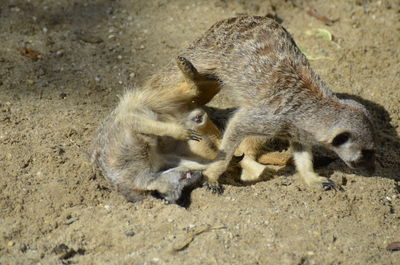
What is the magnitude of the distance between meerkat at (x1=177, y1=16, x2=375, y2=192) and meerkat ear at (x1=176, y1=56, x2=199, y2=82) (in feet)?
0.72

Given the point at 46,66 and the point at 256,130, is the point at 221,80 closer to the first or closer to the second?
the point at 256,130

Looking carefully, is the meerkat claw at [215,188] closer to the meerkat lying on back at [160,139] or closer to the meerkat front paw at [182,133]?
the meerkat lying on back at [160,139]

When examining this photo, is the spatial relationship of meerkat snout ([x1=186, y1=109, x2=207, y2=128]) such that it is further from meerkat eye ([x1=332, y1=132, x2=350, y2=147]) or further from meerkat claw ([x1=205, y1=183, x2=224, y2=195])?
meerkat eye ([x1=332, y1=132, x2=350, y2=147])

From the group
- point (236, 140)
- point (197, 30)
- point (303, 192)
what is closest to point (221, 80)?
point (236, 140)

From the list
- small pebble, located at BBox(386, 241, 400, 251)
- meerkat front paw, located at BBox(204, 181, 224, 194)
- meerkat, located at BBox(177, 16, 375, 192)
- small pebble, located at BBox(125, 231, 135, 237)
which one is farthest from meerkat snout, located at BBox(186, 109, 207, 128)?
small pebble, located at BBox(386, 241, 400, 251)

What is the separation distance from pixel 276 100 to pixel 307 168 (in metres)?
0.58

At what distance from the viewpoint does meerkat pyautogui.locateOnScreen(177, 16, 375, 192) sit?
3.76 meters

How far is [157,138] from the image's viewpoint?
12.9 feet

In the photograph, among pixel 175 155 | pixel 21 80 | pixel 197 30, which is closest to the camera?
pixel 175 155

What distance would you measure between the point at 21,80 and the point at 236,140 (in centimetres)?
207

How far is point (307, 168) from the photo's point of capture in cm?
404

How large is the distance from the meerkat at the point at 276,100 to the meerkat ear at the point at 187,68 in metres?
0.22

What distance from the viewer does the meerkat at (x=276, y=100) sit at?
3756 mm

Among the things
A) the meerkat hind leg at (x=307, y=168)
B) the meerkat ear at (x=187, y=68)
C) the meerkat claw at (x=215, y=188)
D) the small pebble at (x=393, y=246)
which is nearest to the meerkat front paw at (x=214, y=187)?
the meerkat claw at (x=215, y=188)
